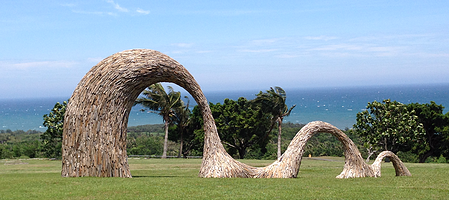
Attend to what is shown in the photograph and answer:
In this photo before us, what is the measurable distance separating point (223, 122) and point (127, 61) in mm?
23211

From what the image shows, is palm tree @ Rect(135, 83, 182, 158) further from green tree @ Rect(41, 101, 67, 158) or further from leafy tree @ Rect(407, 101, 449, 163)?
leafy tree @ Rect(407, 101, 449, 163)

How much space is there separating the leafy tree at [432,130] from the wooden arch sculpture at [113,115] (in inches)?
888

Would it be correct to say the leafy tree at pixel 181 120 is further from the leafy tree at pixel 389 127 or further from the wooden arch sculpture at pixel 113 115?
the wooden arch sculpture at pixel 113 115

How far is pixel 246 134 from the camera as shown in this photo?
34.4m

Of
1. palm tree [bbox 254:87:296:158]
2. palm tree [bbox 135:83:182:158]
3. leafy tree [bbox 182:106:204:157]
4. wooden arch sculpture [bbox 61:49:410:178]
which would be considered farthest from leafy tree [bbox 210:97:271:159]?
wooden arch sculpture [bbox 61:49:410:178]


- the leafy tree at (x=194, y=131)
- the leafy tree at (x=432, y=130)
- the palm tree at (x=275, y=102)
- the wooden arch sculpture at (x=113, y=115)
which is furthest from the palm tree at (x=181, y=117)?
the wooden arch sculpture at (x=113, y=115)

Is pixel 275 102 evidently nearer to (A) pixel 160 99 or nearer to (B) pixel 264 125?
(B) pixel 264 125

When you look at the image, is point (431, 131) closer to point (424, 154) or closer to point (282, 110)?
point (424, 154)

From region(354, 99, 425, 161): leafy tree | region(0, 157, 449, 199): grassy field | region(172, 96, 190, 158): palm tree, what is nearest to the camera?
region(0, 157, 449, 199): grassy field

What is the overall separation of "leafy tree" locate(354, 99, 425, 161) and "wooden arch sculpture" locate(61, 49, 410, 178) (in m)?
20.2

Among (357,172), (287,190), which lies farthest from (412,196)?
(357,172)

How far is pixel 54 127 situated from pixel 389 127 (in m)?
24.4

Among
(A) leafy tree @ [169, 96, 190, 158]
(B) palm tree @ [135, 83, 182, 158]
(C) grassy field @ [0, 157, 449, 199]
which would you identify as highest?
(B) palm tree @ [135, 83, 182, 158]

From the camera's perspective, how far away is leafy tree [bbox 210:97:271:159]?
3381 cm
